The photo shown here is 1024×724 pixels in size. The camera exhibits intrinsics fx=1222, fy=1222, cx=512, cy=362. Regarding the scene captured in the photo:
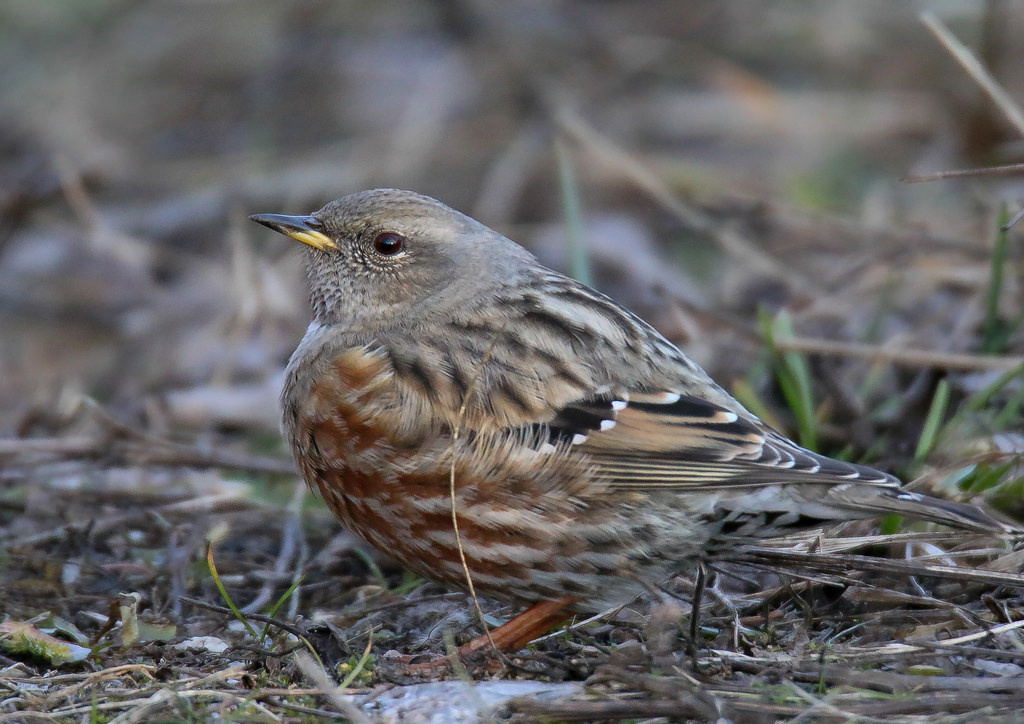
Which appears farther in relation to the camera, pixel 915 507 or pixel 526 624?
pixel 526 624

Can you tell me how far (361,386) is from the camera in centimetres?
439

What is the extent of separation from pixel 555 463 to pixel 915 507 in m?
1.15

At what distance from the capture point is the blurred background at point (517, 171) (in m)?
6.50

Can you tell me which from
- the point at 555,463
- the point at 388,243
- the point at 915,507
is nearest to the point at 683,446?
the point at 555,463

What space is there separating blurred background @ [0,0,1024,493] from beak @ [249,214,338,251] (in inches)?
58.0

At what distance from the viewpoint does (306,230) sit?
17.0ft

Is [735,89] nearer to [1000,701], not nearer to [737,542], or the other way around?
[737,542]

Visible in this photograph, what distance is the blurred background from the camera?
6504 millimetres

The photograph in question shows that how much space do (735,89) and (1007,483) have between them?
599 cm

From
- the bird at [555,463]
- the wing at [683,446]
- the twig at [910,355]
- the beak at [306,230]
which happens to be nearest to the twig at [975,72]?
the twig at [910,355]

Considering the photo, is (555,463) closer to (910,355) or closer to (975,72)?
(910,355)

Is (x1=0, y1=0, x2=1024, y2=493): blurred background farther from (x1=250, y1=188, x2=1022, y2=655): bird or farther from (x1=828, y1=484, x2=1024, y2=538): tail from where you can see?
(x1=828, y1=484, x2=1024, y2=538): tail

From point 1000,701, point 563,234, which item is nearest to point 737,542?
point 1000,701

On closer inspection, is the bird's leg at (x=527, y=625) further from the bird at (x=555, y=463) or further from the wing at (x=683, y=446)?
the wing at (x=683, y=446)
